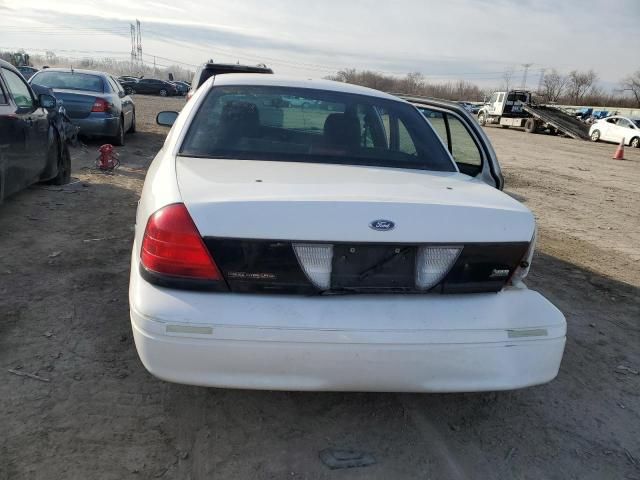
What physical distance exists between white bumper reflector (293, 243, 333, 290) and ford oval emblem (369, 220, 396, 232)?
0.61ft

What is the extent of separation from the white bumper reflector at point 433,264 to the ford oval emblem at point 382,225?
0.17 m

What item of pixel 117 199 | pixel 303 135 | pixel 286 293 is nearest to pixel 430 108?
pixel 303 135

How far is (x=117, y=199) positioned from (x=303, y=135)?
445cm

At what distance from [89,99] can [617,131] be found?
2806 cm

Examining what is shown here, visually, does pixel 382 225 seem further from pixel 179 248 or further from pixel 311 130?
pixel 311 130

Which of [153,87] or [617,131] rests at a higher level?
[617,131]

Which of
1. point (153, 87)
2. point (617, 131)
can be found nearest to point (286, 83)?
point (617, 131)

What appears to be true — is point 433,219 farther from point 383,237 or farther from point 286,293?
point 286,293

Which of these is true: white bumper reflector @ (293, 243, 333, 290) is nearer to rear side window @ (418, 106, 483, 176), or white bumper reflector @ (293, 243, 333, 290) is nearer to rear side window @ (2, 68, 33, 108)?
rear side window @ (418, 106, 483, 176)

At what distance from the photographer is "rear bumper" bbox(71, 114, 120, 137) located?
10086 mm

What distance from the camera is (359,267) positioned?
2.19 meters

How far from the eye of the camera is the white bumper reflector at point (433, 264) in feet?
7.27

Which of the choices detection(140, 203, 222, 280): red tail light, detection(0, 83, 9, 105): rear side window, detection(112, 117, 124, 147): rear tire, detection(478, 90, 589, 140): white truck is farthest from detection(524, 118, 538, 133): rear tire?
detection(140, 203, 222, 280): red tail light

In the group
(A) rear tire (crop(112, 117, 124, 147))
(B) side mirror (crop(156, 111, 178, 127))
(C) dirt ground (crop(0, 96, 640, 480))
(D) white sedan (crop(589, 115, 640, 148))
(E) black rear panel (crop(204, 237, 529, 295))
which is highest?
(B) side mirror (crop(156, 111, 178, 127))
